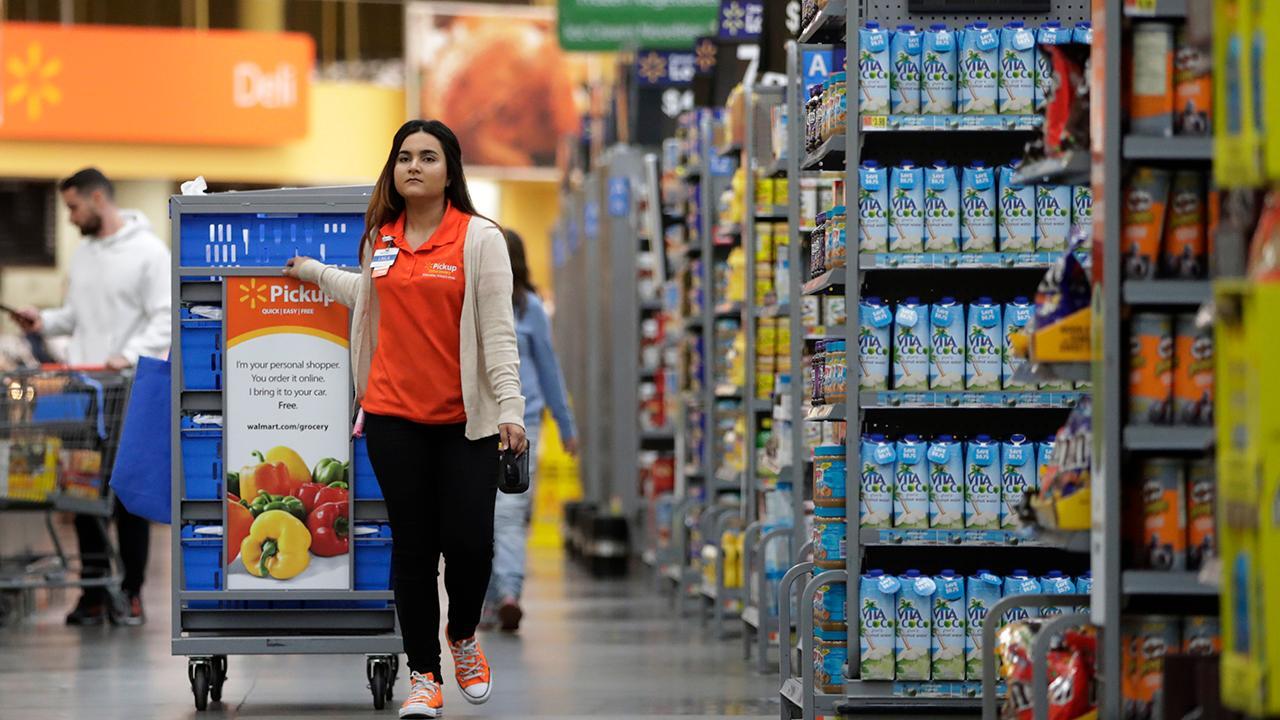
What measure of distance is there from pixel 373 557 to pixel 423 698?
637mm

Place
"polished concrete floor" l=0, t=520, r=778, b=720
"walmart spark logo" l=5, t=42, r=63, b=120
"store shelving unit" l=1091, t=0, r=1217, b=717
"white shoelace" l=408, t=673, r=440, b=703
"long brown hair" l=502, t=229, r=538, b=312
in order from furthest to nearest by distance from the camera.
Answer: "walmart spark logo" l=5, t=42, r=63, b=120, "long brown hair" l=502, t=229, r=538, b=312, "polished concrete floor" l=0, t=520, r=778, b=720, "white shoelace" l=408, t=673, r=440, b=703, "store shelving unit" l=1091, t=0, r=1217, b=717

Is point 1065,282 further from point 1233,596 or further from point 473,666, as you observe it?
point 473,666

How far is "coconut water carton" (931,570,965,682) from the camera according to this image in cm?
558

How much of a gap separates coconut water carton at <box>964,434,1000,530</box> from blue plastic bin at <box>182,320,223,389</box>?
2247 millimetres

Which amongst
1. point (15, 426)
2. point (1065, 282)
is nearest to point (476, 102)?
point (15, 426)

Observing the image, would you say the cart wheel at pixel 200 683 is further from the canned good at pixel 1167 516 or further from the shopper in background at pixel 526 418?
the canned good at pixel 1167 516

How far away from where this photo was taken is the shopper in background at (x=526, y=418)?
8938 mm

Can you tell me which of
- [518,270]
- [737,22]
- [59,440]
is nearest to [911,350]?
[518,270]

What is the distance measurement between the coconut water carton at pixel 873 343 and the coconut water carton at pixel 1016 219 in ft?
1.25

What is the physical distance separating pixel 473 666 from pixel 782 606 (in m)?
0.94

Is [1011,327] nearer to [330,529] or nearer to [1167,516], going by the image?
[1167,516]

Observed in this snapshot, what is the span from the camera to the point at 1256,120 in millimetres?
3162

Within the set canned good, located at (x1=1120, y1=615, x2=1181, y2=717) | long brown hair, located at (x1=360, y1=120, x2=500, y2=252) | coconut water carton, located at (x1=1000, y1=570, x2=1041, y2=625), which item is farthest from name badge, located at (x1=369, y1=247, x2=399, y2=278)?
canned good, located at (x1=1120, y1=615, x2=1181, y2=717)

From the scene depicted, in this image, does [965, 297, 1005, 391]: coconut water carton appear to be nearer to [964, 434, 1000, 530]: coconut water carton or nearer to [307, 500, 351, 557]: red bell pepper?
[964, 434, 1000, 530]: coconut water carton
